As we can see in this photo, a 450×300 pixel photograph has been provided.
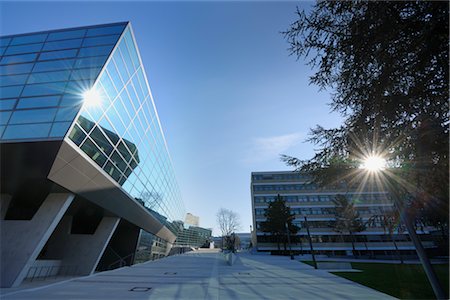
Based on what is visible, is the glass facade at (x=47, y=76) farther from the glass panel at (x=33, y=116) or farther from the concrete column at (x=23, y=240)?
the concrete column at (x=23, y=240)

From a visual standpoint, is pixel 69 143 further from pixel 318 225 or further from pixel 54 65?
pixel 318 225

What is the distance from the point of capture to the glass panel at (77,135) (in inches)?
435

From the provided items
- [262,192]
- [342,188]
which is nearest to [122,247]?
[342,188]

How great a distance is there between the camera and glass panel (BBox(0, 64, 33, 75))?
48.8ft

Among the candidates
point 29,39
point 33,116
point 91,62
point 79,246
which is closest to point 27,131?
point 33,116

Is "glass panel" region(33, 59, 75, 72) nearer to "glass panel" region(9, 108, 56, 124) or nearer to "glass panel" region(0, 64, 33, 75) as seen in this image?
"glass panel" region(0, 64, 33, 75)

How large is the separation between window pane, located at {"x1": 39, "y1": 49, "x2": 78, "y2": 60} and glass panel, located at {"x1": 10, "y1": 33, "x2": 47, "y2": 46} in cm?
253

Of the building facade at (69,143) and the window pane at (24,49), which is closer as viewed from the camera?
the building facade at (69,143)

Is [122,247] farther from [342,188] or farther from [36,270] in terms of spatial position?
[342,188]

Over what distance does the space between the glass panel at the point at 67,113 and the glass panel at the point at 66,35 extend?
8.95 metres

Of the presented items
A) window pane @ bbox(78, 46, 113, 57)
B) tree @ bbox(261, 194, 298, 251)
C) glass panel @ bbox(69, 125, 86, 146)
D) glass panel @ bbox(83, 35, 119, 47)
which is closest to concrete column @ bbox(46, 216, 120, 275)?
glass panel @ bbox(69, 125, 86, 146)

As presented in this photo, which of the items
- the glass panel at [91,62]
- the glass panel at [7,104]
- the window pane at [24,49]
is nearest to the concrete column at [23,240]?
the glass panel at [7,104]

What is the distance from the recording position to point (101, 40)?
52.7 feet

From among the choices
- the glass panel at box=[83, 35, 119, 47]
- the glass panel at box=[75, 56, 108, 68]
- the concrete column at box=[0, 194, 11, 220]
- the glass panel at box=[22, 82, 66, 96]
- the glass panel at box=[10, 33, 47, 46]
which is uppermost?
the glass panel at box=[10, 33, 47, 46]
